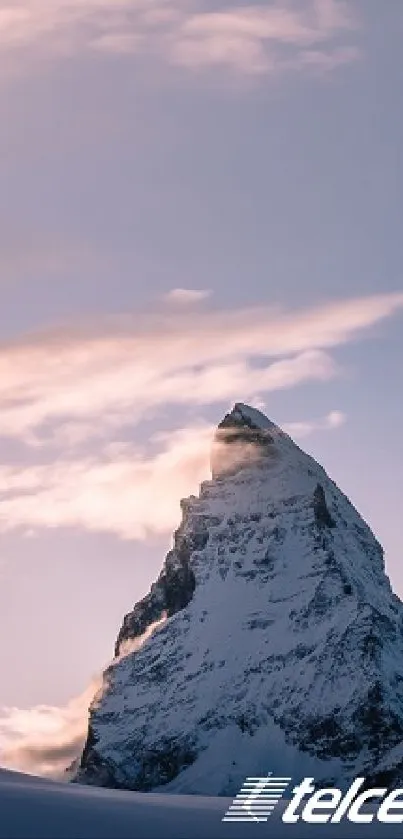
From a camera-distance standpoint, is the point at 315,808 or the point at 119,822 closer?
the point at 119,822


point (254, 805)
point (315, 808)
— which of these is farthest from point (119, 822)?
point (315, 808)

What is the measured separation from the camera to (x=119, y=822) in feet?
103

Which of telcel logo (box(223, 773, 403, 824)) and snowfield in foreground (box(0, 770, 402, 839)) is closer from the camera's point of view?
snowfield in foreground (box(0, 770, 402, 839))

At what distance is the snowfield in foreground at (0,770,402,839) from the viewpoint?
29875mm

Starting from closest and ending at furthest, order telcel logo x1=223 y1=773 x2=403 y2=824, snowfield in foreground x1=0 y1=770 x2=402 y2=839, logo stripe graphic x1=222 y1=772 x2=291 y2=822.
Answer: snowfield in foreground x1=0 y1=770 x2=402 y2=839, logo stripe graphic x1=222 y1=772 x2=291 y2=822, telcel logo x1=223 y1=773 x2=403 y2=824

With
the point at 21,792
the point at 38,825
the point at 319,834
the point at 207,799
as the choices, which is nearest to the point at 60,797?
the point at 21,792

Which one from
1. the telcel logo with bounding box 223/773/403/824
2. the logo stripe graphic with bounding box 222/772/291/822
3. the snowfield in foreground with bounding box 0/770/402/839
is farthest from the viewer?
the telcel logo with bounding box 223/773/403/824

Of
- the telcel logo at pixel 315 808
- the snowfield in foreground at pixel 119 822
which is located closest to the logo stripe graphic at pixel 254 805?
the telcel logo at pixel 315 808

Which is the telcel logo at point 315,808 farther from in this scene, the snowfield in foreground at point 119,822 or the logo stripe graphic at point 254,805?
the snowfield in foreground at point 119,822

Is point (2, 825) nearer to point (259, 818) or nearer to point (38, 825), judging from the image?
point (38, 825)

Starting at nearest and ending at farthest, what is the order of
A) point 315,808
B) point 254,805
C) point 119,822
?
point 119,822 → point 254,805 → point 315,808

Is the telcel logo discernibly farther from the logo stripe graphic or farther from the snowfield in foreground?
the snowfield in foreground

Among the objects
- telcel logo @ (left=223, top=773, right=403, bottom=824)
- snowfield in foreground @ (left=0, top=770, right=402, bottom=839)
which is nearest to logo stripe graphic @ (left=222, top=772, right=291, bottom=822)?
telcel logo @ (left=223, top=773, right=403, bottom=824)

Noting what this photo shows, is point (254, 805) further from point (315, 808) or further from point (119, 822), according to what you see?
point (119, 822)
